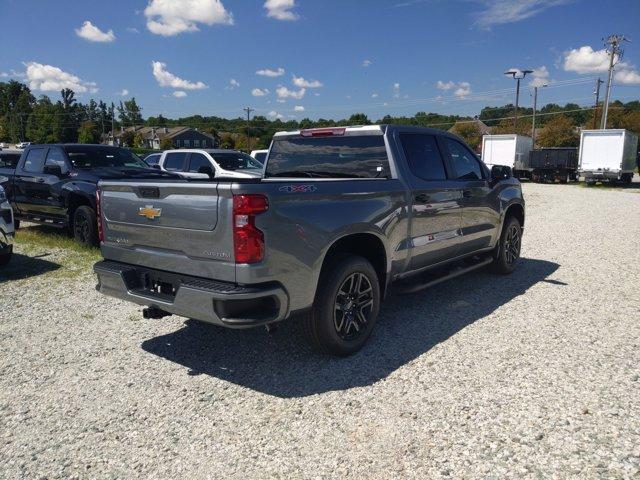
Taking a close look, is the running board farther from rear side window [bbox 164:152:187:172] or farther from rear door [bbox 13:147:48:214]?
rear side window [bbox 164:152:187:172]

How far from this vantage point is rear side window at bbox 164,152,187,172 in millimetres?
12883

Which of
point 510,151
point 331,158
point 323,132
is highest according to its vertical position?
point 510,151

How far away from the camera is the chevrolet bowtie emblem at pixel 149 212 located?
11.6ft

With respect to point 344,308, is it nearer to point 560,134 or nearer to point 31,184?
point 31,184

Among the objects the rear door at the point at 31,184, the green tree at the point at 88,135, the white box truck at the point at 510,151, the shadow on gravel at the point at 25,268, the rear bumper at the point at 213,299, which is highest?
the green tree at the point at 88,135

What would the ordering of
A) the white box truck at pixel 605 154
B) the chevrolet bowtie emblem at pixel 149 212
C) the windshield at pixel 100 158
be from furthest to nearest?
1. the white box truck at pixel 605 154
2. the windshield at pixel 100 158
3. the chevrolet bowtie emblem at pixel 149 212

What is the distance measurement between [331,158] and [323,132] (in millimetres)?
297

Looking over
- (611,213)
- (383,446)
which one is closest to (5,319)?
(383,446)

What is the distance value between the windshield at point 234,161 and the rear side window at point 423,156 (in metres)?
8.18

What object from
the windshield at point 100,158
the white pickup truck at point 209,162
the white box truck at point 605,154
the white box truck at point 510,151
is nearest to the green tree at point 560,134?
the white box truck at point 510,151

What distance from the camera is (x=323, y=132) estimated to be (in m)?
4.87

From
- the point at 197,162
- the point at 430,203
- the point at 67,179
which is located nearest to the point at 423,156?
the point at 430,203

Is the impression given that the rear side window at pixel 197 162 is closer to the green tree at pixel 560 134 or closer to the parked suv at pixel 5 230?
the parked suv at pixel 5 230

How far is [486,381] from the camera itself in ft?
11.9
